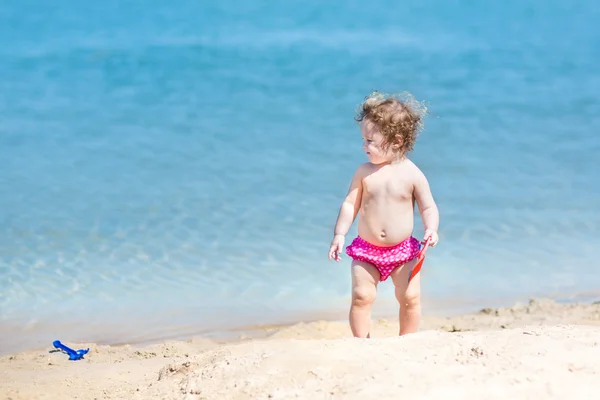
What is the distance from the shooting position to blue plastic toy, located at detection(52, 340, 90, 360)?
Result: 4562mm

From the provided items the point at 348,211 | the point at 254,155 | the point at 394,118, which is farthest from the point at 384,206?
the point at 254,155

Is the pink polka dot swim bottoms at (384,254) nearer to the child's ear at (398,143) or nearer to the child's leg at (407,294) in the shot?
the child's leg at (407,294)

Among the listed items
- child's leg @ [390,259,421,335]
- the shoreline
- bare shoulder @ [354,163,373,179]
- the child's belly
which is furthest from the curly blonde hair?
the shoreline

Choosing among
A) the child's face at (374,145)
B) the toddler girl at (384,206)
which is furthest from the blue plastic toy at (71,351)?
the child's face at (374,145)

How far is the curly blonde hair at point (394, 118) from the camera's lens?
3971 mm

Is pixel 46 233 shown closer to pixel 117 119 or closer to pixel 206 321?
pixel 206 321

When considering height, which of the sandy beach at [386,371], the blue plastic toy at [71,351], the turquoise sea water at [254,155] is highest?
the turquoise sea water at [254,155]

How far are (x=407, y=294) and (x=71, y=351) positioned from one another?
1643 mm

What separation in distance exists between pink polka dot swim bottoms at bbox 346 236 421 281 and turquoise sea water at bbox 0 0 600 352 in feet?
4.56

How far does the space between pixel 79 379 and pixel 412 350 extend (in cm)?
150

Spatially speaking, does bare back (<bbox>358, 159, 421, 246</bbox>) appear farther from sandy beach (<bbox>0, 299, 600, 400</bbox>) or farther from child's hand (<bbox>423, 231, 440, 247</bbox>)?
sandy beach (<bbox>0, 299, 600, 400</bbox>)

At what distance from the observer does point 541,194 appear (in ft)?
24.2

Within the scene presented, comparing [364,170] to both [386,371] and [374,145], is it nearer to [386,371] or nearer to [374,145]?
[374,145]

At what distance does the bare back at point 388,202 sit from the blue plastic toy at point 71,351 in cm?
152
